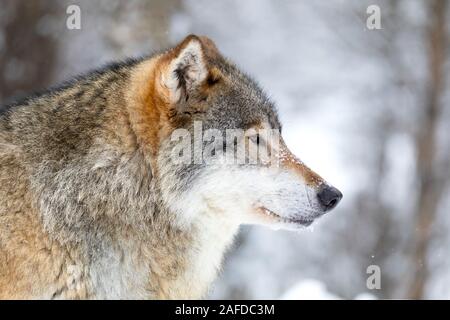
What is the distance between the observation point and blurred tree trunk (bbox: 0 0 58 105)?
50.8 feet

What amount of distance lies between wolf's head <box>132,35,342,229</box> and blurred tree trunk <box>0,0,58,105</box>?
1113cm

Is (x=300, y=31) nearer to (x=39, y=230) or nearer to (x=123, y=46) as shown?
(x=123, y=46)

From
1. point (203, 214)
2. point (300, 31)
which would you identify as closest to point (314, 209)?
point (203, 214)

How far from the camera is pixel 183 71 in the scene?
470cm

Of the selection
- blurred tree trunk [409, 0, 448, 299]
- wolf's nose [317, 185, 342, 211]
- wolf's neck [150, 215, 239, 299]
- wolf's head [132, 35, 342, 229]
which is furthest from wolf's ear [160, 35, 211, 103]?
blurred tree trunk [409, 0, 448, 299]

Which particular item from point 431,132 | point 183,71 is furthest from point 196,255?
point 431,132

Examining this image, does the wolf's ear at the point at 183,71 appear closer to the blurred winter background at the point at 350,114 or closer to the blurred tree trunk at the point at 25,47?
the blurred winter background at the point at 350,114

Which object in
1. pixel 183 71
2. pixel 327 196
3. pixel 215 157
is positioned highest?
pixel 183 71

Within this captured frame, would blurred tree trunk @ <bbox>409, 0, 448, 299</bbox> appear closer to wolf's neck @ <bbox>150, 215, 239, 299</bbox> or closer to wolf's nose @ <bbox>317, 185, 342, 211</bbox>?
wolf's nose @ <bbox>317, 185, 342, 211</bbox>

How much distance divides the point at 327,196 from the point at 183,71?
1158 millimetres

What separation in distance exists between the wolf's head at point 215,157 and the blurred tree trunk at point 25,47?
1113 centimetres

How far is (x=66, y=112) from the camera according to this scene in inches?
188

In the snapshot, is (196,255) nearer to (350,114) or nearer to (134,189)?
(134,189)

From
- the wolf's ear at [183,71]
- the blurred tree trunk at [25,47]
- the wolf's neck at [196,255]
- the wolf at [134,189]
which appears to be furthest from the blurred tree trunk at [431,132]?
the wolf's ear at [183,71]
